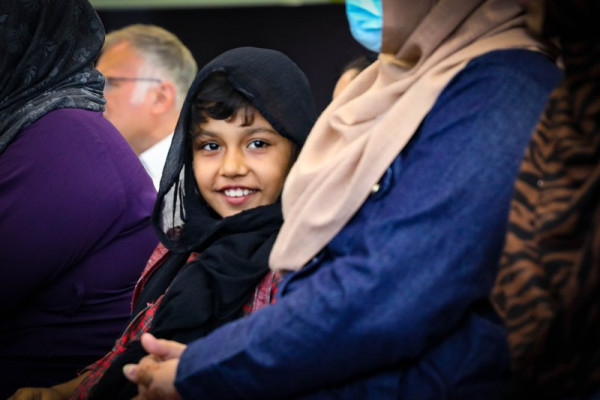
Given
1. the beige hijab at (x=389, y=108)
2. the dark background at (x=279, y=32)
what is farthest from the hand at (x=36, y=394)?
the dark background at (x=279, y=32)

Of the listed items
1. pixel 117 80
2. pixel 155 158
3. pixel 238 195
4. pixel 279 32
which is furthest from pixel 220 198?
pixel 279 32

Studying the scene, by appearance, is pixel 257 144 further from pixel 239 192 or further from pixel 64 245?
pixel 64 245

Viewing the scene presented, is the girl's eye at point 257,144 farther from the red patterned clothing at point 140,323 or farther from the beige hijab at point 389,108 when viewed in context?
the beige hijab at point 389,108

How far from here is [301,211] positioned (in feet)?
4.89

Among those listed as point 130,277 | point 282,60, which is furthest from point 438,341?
point 130,277

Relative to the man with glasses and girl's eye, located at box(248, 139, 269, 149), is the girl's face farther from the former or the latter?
the man with glasses

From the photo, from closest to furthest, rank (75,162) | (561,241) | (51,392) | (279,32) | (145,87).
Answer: (561,241), (51,392), (75,162), (145,87), (279,32)

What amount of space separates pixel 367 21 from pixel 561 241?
92 cm

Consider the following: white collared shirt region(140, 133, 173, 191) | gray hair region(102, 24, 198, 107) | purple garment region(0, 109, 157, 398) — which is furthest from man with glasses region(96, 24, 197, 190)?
purple garment region(0, 109, 157, 398)

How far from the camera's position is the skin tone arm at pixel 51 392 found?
2.10m

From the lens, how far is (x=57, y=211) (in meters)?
2.19

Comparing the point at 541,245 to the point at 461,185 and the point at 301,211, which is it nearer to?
the point at 461,185

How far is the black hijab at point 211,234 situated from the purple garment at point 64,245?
0.79 feet

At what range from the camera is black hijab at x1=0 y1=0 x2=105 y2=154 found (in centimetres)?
243
